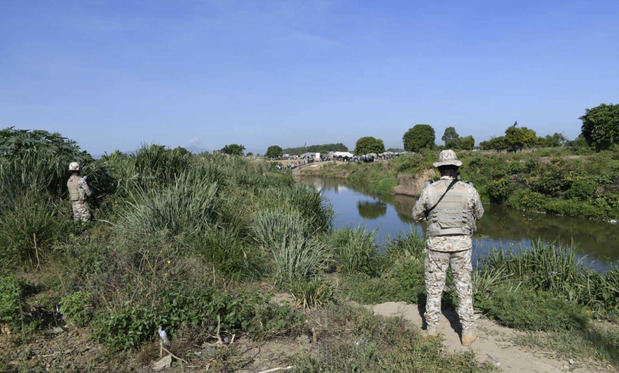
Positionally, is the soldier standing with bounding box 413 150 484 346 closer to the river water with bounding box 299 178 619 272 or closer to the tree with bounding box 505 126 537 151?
the river water with bounding box 299 178 619 272

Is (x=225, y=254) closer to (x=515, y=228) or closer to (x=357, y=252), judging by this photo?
(x=357, y=252)

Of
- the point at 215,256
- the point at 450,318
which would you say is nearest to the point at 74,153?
the point at 215,256

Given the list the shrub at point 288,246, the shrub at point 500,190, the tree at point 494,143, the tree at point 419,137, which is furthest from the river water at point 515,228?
the tree at point 419,137

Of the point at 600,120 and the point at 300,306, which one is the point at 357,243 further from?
the point at 600,120

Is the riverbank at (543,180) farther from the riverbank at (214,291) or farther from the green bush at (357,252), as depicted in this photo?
the green bush at (357,252)

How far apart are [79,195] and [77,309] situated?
4170 millimetres

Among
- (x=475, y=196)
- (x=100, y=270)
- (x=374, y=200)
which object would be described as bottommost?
(x=374, y=200)

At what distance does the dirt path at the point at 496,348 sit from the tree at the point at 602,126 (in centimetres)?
3112

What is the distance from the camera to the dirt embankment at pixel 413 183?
32656 millimetres

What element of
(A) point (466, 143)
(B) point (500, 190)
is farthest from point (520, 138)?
(B) point (500, 190)

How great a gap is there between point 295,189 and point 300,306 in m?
6.81

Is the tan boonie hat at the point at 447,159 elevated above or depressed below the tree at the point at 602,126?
below

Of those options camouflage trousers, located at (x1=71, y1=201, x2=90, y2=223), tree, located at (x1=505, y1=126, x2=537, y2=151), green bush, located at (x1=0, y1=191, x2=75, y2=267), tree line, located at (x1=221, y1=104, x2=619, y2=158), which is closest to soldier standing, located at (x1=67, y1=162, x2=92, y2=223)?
camouflage trousers, located at (x1=71, y1=201, x2=90, y2=223)

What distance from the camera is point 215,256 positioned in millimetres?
6098
